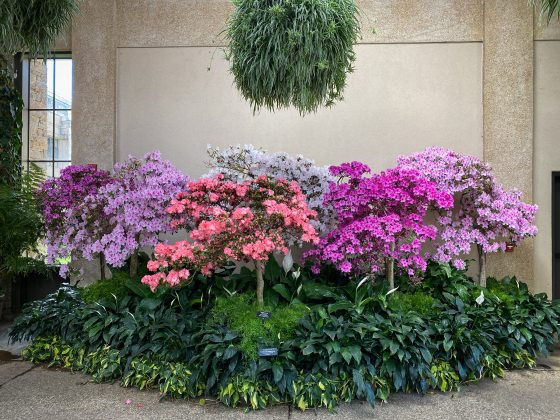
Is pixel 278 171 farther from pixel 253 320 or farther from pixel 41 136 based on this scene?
pixel 41 136

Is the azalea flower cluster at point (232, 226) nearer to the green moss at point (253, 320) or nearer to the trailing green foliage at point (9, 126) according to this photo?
the green moss at point (253, 320)

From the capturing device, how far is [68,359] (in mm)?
3307

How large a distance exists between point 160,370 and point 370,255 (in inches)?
68.4

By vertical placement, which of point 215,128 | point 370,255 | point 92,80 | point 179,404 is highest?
point 92,80

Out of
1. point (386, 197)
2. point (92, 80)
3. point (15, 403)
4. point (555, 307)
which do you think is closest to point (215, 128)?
point (92, 80)

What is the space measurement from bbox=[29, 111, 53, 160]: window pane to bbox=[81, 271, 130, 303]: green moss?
6.72 ft

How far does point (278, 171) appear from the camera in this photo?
381cm

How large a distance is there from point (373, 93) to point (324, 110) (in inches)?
21.1

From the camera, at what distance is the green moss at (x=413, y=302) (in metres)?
3.29

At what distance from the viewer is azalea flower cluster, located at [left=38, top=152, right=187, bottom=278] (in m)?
3.47

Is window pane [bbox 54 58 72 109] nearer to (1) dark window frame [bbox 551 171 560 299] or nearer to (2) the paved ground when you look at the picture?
(2) the paved ground

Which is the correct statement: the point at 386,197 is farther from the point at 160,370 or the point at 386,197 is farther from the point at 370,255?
the point at 160,370

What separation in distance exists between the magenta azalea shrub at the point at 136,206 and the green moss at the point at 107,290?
11.7 inches

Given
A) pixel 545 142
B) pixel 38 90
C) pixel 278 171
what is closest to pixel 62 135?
pixel 38 90
